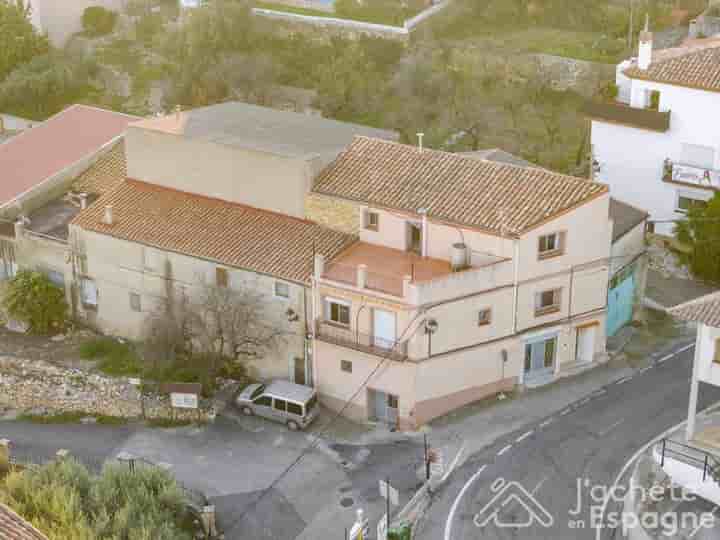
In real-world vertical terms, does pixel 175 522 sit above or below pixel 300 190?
below

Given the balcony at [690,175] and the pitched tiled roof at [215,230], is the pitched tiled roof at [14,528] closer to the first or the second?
the pitched tiled roof at [215,230]

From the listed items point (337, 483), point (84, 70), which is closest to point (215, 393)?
point (337, 483)

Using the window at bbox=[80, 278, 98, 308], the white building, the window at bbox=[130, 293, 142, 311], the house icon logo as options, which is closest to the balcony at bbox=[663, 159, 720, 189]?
the white building

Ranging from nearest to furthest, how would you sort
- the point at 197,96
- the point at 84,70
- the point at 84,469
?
1. the point at 84,469
2. the point at 197,96
3. the point at 84,70

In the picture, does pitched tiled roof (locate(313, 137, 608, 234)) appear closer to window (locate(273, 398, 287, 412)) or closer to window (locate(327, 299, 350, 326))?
window (locate(327, 299, 350, 326))

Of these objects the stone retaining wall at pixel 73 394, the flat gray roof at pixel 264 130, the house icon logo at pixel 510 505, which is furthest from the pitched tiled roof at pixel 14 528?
the flat gray roof at pixel 264 130

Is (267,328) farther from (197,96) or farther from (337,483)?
(197,96)
